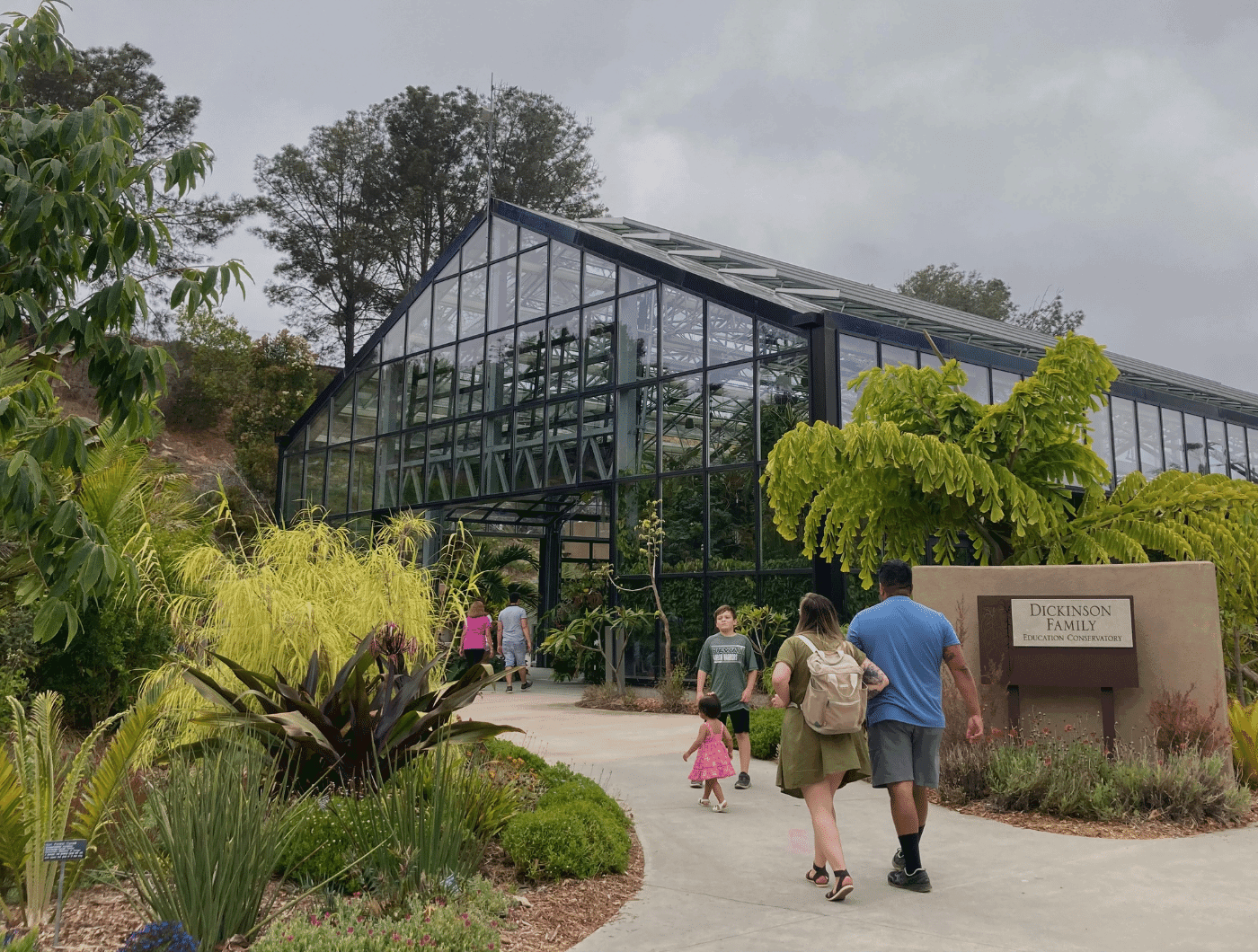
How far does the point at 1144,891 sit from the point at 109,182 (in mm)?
5785

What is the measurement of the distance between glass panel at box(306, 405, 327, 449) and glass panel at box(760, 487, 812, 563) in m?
13.1

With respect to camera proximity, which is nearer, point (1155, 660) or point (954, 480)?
point (1155, 660)

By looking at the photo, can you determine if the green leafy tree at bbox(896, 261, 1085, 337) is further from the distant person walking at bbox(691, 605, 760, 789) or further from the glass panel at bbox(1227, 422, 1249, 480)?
the distant person walking at bbox(691, 605, 760, 789)

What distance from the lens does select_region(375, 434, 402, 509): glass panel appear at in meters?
22.6

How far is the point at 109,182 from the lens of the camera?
429cm

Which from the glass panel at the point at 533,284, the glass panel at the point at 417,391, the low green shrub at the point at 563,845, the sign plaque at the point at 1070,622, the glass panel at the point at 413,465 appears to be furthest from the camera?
the glass panel at the point at 417,391

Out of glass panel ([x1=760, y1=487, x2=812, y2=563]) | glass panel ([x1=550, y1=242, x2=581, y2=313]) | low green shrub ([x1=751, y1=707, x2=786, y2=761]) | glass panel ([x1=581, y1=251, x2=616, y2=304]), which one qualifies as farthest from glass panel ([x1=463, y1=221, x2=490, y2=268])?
low green shrub ([x1=751, y1=707, x2=786, y2=761])

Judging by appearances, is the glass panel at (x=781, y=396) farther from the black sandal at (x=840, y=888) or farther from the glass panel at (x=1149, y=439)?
the black sandal at (x=840, y=888)

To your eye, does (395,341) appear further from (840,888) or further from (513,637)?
(840,888)

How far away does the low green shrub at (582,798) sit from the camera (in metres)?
6.06

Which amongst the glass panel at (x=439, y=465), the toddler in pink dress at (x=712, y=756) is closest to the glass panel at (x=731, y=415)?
the glass panel at (x=439, y=465)

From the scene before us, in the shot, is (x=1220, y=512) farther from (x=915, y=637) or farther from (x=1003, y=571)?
(x=915, y=637)

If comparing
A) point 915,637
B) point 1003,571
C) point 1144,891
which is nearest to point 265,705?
point 915,637

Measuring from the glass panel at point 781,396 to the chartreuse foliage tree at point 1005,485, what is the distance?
3.99 meters
